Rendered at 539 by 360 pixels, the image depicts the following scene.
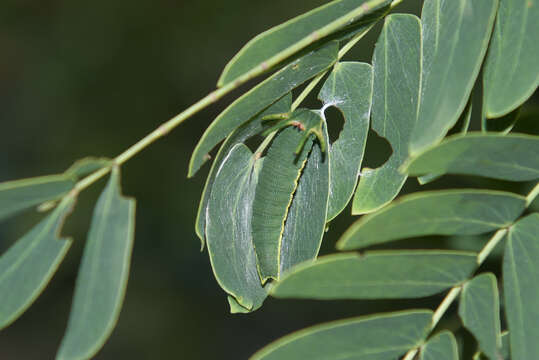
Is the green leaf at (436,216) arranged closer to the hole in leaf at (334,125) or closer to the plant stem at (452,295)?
the plant stem at (452,295)

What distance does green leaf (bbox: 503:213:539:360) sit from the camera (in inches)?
22.4

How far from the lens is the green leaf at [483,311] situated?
578 mm

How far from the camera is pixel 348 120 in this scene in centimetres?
74

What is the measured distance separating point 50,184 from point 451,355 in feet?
1.38

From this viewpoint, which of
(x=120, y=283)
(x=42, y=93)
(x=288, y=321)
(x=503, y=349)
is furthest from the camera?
(x=288, y=321)

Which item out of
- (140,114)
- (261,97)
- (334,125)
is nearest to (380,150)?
(334,125)

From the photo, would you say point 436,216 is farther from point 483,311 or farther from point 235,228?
point 235,228

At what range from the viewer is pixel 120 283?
519 mm

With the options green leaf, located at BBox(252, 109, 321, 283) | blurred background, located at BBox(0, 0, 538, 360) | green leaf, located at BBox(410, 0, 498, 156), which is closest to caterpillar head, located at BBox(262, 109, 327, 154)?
green leaf, located at BBox(252, 109, 321, 283)

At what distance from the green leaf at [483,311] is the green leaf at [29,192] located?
1.32 feet

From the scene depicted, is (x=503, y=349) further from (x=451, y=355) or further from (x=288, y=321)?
(x=288, y=321)

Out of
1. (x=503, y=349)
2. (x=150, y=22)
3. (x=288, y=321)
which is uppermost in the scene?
(x=150, y=22)

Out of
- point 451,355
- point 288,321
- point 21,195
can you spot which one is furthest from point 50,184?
point 288,321

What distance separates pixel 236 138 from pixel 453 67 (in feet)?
0.81
